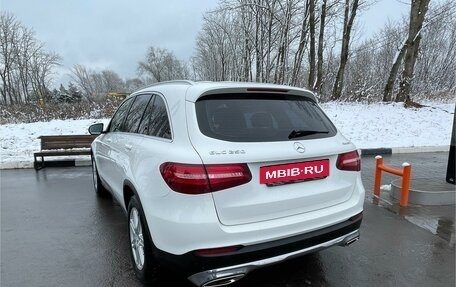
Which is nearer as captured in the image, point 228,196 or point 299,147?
point 228,196

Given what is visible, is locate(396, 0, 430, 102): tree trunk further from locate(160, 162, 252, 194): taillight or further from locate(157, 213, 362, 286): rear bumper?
locate(160, 162, 252, 194): taillight

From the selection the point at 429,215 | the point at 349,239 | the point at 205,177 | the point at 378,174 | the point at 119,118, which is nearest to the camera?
the point at 205,177

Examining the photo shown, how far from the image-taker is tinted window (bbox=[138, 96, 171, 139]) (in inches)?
114

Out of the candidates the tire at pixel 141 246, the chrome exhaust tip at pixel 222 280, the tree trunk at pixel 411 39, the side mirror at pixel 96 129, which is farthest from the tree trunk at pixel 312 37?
the chrome exhaust tip at pixel 222 280

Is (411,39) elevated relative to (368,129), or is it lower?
elevated

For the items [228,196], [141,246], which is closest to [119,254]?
[141,246]

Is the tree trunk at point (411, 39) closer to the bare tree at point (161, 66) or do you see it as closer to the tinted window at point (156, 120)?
the tinted window at point (156, 120)

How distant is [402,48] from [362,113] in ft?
16.9

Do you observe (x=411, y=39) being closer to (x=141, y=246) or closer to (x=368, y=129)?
(x=368, y=129)

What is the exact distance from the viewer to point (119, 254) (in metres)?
3.78

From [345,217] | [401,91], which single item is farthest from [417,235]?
[401,91]

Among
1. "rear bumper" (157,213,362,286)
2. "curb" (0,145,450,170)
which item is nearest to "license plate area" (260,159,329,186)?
"rear bumper" (157,213,362,286)

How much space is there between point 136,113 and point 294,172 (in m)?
1.98

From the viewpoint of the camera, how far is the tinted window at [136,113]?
3.65 meters
